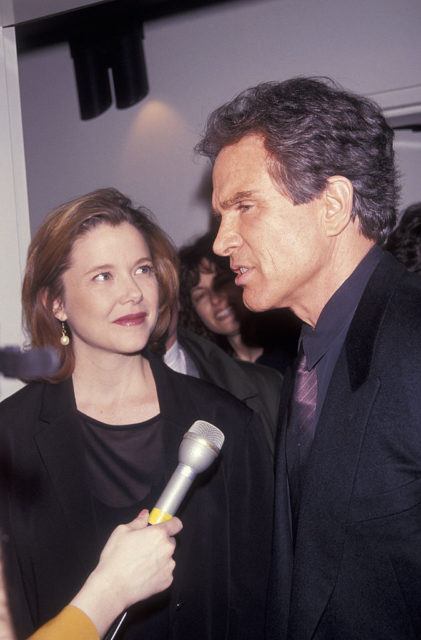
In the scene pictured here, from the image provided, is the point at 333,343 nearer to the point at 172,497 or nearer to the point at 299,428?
the point at 299,428

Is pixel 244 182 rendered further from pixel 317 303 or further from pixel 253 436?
pixel 253 436

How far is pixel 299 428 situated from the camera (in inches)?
53.2

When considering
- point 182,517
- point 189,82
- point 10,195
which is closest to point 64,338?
point 10,195

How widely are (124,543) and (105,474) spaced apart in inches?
22.0

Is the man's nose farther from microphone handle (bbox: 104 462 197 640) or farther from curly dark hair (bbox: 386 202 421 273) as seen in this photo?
curly dark hair (bbox: 386 202 421 273)

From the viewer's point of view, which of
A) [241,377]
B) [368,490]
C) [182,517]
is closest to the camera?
[368,490]

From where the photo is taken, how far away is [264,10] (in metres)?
3.08

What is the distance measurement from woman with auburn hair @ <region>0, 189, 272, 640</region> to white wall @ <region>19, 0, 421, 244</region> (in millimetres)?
1658

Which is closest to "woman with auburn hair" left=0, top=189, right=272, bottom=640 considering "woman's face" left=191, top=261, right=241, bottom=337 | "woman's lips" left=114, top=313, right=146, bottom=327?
"woman's lips" left=114, top=313, right=146, bottom=327

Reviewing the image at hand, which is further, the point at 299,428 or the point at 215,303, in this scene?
the point at 215,303

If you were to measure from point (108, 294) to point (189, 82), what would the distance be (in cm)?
213

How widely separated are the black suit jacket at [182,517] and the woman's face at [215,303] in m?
1.24

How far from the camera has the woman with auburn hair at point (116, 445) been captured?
1.46 m

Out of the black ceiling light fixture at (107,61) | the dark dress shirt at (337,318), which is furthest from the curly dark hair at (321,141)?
the black ceiling light fixture at (107,61)
